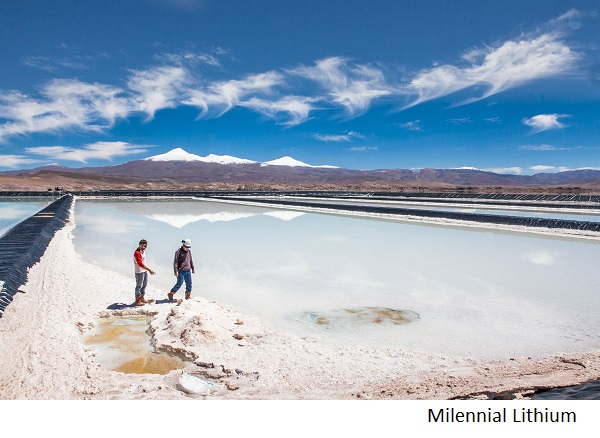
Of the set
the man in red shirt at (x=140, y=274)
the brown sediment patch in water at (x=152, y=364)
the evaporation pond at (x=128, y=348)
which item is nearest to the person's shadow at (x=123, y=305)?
the man in red shirt at (x=140, y=274)

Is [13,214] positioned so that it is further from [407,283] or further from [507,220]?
[507,220]

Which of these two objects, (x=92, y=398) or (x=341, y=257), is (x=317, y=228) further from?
(x=92, y=398)

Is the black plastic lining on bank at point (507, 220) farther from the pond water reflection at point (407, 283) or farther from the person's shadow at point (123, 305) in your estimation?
the person's shadow at point (123, 305)

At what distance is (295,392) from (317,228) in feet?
36.4

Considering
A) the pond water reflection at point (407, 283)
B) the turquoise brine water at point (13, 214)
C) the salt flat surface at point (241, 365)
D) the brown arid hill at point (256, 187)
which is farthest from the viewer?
the brown arid hill at point (256, 187)

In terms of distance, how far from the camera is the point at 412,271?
7125 millimetres

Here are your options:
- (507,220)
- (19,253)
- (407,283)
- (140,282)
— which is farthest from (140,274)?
(507,220)

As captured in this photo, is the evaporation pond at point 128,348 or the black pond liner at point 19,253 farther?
the black pond liner at point 19,253

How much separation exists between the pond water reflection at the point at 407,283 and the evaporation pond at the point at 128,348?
3.31 feet

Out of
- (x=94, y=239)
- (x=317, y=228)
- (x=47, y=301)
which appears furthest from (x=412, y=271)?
(x=94, y=239)

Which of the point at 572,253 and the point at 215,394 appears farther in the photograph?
the point at 572,253

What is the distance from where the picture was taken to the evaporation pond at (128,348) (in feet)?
11.3

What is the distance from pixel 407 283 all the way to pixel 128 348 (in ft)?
12.5

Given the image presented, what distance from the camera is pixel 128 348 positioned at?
3816mm
